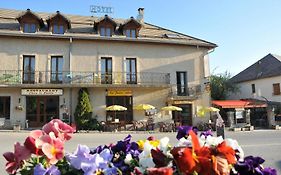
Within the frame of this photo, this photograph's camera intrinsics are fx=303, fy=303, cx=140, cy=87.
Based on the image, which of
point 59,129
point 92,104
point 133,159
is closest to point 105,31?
point 92,104

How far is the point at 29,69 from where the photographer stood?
73.5 feet

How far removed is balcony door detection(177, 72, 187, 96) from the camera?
25.2m

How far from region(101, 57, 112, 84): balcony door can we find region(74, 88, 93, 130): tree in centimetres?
181

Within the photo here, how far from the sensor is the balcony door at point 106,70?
2336 cm

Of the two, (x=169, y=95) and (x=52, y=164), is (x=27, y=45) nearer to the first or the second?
(x=169, y=95)

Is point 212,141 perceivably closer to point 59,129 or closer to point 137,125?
point 59,129

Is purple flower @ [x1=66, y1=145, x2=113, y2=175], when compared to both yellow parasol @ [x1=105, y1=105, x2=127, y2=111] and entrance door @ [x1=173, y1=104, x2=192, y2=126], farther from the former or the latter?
entrance door @ [x1=173, y1=104, x2=192, y2=126]

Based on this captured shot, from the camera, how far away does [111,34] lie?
24422 millimetres

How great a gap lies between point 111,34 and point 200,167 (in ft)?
77.2

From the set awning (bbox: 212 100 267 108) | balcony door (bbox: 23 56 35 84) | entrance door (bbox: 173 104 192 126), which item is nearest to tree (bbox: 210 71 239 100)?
awning (bbox: 212 100 267 108)

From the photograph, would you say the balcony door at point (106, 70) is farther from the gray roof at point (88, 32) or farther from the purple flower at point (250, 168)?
the purple flower at point (250, 168)

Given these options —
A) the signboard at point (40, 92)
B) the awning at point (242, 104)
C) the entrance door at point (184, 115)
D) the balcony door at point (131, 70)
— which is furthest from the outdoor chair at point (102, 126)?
the awning at point (242, 104)

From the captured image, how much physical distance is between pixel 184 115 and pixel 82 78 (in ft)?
29.1

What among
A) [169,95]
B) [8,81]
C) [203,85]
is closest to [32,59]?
[8,81]
